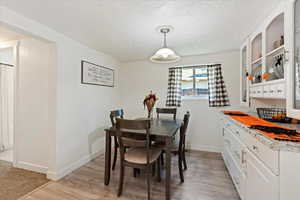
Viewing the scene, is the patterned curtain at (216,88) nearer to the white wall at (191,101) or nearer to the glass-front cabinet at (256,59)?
the white wall at (191,101)

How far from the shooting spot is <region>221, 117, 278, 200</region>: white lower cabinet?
0.98 m

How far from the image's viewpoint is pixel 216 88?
3.14m

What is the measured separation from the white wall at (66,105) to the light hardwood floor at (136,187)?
0.97 feet

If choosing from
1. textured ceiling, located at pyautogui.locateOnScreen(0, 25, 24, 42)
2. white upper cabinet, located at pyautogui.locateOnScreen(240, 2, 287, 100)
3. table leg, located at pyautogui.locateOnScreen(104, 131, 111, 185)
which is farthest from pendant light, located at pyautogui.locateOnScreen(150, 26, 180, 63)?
textured ceiling, located at pyautogui.locateOnScreen(0, 25, 24, 42)

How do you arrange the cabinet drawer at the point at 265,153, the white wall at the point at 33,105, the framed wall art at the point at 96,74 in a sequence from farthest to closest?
1. the framed wall art at the point at 96,74
2. the white wall at the point at 33,105
3. the cabinet drawer at the point at 265,153

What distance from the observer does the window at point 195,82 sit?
11.0 ft

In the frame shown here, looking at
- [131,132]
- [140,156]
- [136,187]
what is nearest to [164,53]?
[131,132]

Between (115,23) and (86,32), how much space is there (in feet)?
1.95

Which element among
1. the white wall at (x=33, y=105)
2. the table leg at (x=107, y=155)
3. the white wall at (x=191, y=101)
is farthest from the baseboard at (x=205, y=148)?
the white wall at (x=33, y=105)

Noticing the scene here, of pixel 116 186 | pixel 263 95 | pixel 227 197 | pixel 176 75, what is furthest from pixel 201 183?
pixel 176 75

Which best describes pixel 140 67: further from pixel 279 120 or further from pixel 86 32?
pixel 279 120

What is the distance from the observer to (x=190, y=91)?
11.4 ft

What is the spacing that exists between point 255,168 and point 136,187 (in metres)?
1.49

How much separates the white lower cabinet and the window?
5.49 ft
